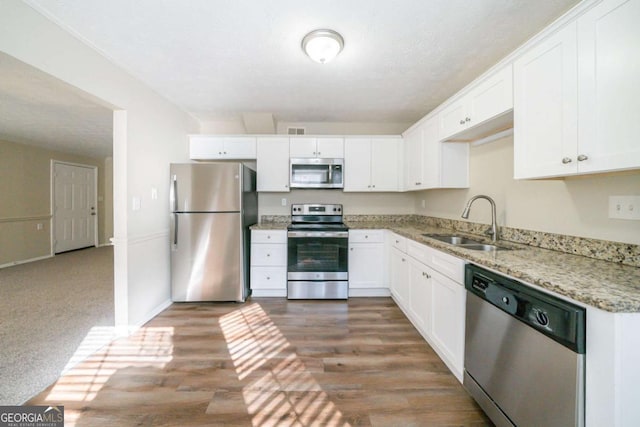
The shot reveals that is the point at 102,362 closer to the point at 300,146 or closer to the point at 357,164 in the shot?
the point at 300,146

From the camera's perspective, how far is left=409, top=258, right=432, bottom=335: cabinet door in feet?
6.77

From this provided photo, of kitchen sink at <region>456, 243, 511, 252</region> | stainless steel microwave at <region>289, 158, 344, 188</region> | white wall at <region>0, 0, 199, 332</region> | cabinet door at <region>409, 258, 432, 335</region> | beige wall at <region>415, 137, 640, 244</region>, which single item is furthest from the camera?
stainless steel microwave at <region>289, 158, 344, 188</region>

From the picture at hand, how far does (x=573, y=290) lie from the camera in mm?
920

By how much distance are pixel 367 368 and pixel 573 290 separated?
4.54 ft

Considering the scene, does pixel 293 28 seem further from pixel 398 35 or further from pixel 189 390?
pixel 189 390

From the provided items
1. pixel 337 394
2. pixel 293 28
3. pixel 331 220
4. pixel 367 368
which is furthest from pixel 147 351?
pixel 293 28

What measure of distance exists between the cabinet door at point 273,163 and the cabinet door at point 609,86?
9.29 ft

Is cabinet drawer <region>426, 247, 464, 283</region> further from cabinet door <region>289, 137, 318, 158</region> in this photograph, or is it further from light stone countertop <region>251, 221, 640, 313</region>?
cabinet door <region>289, 137, 318, 158</region>

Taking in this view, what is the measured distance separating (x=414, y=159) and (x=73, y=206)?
24.5 ft

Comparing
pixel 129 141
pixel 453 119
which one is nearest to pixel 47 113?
pixel 129 141

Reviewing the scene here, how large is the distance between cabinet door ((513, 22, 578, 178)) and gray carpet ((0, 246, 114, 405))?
3.39 m

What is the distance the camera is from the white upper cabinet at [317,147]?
11.2ft

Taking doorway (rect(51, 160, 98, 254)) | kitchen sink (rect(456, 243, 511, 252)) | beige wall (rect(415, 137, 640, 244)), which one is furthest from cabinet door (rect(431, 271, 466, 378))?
doorway (rect(51, 160, 98, 254))

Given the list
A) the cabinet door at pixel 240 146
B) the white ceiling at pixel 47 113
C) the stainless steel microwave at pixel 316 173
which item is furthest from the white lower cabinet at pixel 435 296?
the white ceiling at pixel 47 113
